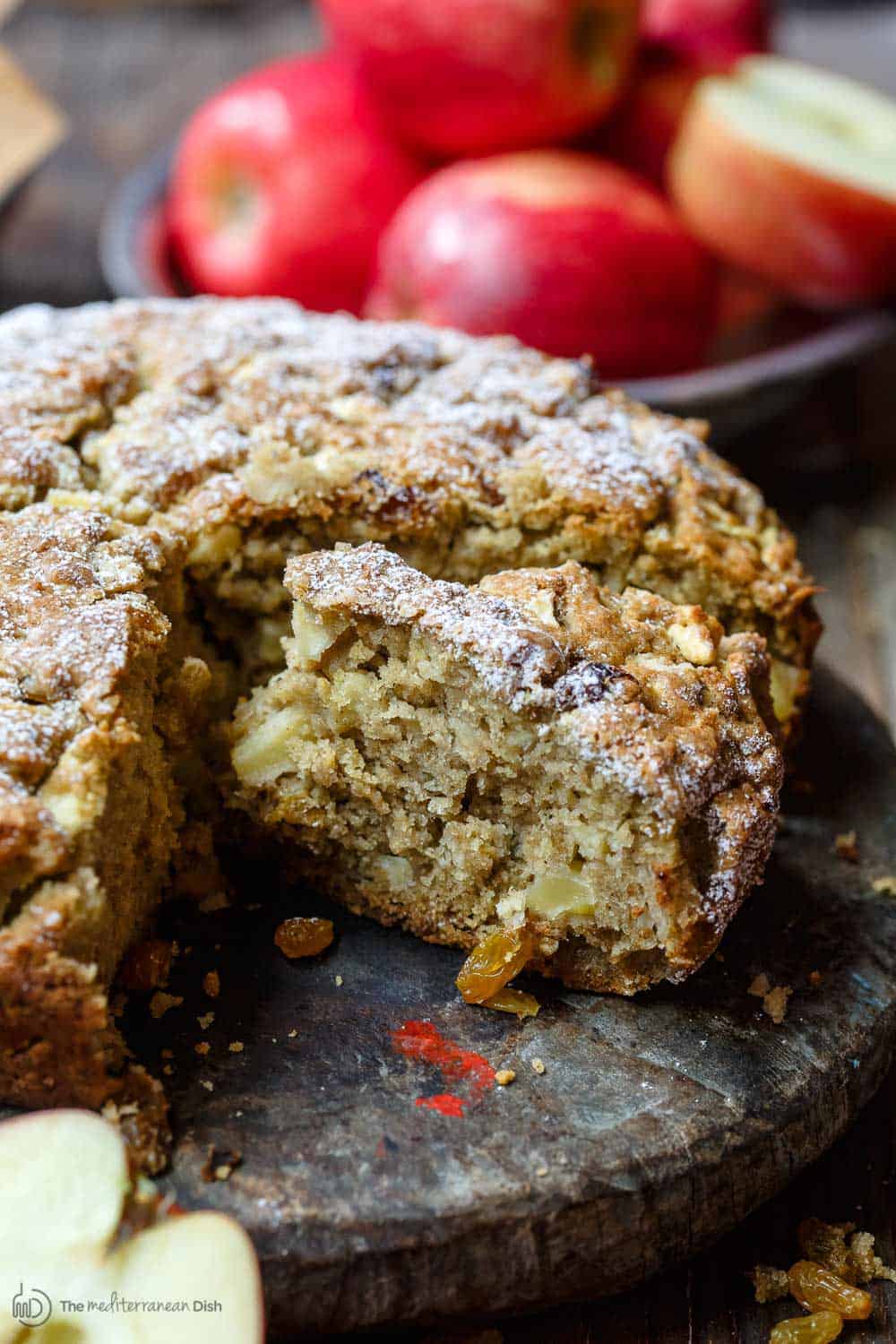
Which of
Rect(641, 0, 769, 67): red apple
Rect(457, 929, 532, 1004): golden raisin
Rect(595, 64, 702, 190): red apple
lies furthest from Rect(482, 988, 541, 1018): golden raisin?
Rect(641, 0, 769, 67): red apple

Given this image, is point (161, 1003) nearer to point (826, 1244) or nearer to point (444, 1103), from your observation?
point (444, 1103)

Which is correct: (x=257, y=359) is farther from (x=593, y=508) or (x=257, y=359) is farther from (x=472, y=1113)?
(x=472, y=1113)

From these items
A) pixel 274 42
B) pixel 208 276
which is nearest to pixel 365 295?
pixel 208 276

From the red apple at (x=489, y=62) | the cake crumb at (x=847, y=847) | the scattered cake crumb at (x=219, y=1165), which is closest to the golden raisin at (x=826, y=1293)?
the cake crumb at (x=847, y=847)

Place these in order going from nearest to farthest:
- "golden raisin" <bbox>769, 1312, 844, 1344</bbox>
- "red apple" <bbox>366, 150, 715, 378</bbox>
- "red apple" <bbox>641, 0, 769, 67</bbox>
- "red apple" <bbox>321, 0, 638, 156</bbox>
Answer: "golden raisin" <bbox>769, 1312, 844, 1344</bbox>
"red apple" <bbox>366, 150, 715, 378</bbox>
"red apple" <bbox>321, 0, 638, 156</bbox>
"red apple" <bbox>641, 0, 769, 67</bbox>

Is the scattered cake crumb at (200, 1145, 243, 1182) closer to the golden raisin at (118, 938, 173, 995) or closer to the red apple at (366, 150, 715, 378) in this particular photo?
the golden raisin at (118, 938, 173, 995)

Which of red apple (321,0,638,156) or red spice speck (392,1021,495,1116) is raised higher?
red apple (321,0,638,156)

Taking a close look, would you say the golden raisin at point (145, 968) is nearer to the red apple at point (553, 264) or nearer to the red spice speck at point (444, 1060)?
the red spice speck at point (444, 1060)
